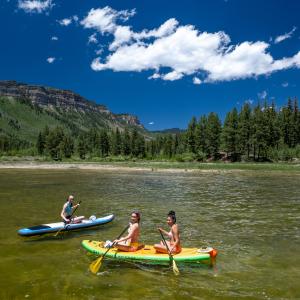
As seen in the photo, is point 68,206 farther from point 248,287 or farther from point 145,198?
point 145,198

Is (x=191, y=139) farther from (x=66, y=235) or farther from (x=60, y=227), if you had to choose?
(x=60, y=227)

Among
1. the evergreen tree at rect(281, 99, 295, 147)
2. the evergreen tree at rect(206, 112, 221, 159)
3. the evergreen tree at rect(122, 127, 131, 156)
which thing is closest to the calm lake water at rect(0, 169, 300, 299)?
the evergreen tree at rect(206, 112, 221, 159)

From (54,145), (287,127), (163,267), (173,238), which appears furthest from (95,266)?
(54,145)

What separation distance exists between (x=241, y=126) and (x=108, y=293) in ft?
295

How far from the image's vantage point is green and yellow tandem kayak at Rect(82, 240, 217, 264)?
13.0 m

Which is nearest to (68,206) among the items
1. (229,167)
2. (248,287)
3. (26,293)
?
(26,293)

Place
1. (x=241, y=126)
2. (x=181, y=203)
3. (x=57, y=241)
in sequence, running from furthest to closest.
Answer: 1. (x=241, y=126)
2. (x=181, y=203)
3. (x=57, y=241)

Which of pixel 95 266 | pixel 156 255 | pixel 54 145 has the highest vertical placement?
pixel 54 145

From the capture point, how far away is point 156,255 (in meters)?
13.2

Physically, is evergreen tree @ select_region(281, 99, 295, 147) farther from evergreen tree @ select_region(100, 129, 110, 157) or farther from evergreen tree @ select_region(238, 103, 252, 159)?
evergreen tree @ select_region(100, 129, 110, 157)

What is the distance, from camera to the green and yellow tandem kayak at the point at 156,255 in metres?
13.0

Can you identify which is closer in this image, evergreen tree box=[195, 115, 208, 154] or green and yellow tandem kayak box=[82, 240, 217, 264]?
green and yellow tandem kayak box=[82, 240, 217, 264]

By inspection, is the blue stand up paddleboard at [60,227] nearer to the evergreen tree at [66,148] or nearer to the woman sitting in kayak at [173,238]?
the woman sitting in kayak at [173,238]

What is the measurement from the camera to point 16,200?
2989cm
